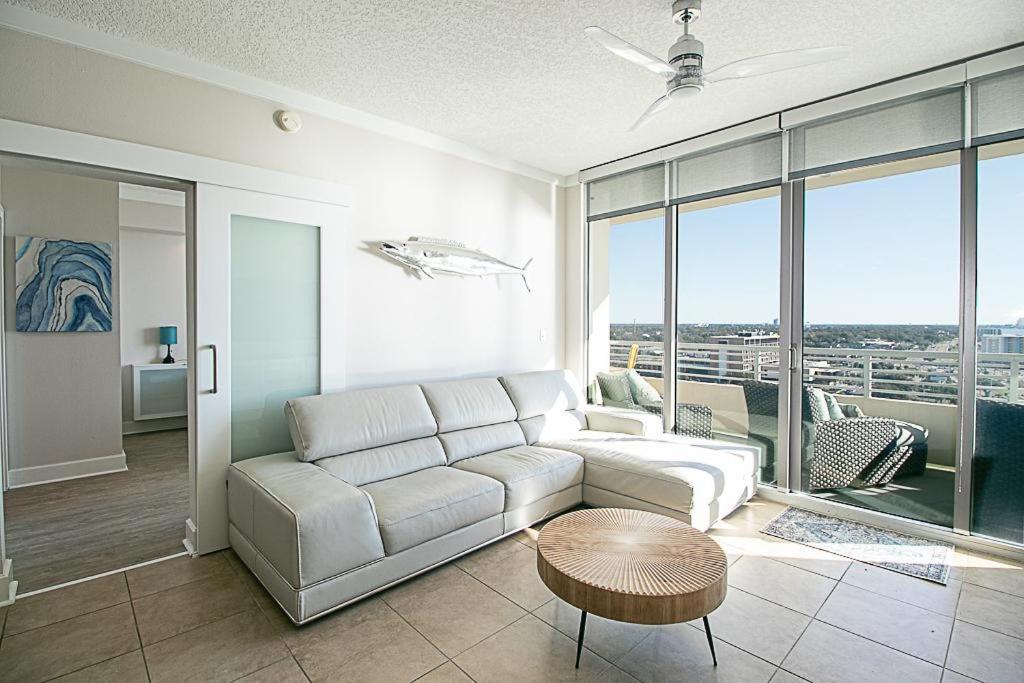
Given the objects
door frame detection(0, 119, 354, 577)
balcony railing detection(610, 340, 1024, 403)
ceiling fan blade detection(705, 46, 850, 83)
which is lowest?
balcony railing detection(610, 340, 1024, 403)

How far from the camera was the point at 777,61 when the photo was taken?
2.12m

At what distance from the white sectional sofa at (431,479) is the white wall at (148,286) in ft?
12.8

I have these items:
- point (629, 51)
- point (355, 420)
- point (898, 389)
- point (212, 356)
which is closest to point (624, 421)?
point (898, 389)

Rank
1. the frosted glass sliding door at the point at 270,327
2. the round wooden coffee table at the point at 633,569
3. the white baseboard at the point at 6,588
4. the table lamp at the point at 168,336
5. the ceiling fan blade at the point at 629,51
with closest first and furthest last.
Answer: the round wooden coffee table at the point at 633,569 → the ceiling fan blade at the point at 629,51 → the white baseboard at the point at 6,588 → the frosted glass sliding door at the point at 270,327 → the table lamp at the point at 168,336

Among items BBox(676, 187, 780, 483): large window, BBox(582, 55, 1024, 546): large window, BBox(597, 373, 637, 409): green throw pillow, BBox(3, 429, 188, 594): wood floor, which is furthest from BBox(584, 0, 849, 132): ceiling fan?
BBox(3, 429, 188, 594): wood floor

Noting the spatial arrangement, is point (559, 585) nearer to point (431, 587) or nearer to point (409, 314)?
point (431, 587)

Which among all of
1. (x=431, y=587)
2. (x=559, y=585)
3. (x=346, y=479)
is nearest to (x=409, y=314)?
(x=346, y=479)

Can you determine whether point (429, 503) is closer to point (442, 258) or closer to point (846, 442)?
point (442, 258)

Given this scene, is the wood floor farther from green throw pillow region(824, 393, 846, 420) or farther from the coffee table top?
green throw pillow region(824, 393, 846, 420)

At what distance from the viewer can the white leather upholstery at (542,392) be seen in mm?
4008

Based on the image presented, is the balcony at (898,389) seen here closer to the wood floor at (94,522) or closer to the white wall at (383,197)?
the white wall at (383,197)

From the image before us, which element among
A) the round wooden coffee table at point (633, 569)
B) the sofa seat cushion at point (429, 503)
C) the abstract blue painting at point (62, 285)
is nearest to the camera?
the round wooden coffee table at point (633, 569)

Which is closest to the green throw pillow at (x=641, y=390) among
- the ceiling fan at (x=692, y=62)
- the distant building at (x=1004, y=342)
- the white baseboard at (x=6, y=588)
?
the distant building at (x=1004, y=342)

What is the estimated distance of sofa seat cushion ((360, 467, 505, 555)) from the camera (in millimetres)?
2428
